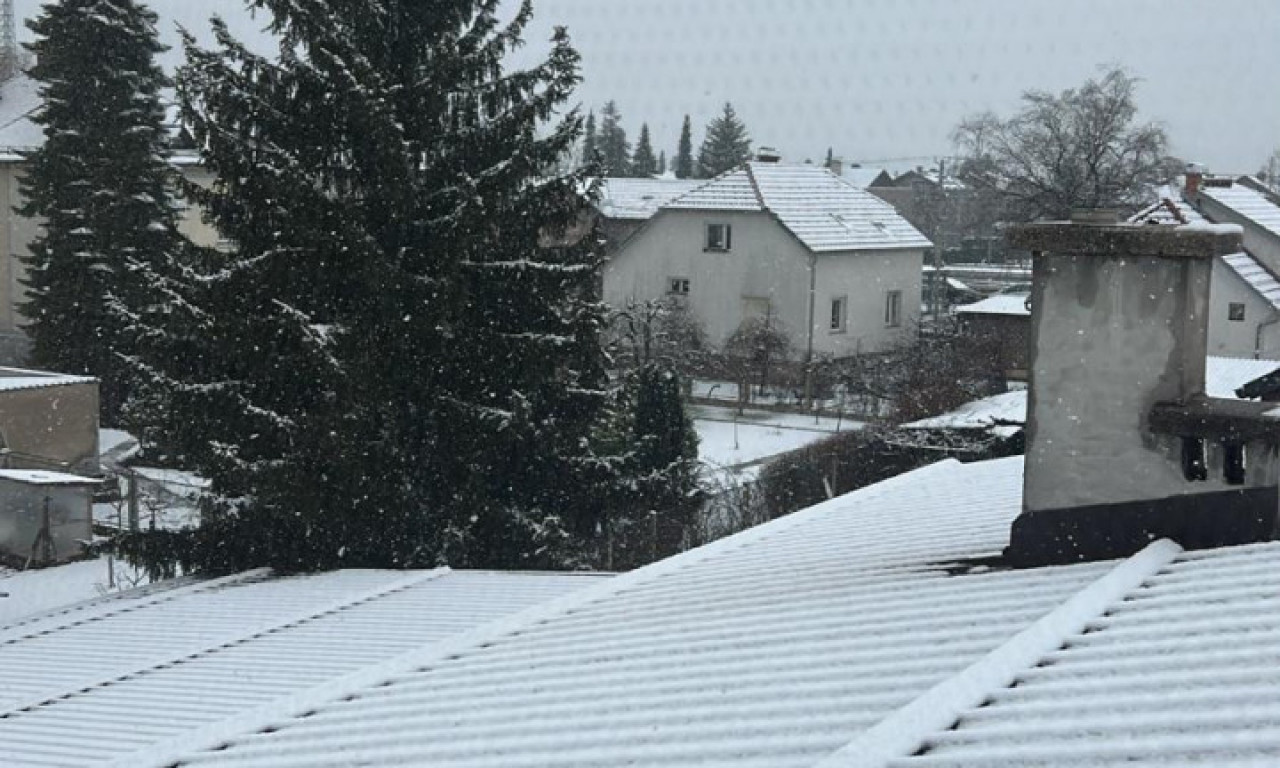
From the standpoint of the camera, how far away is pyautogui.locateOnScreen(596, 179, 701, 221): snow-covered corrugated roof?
1487 inches

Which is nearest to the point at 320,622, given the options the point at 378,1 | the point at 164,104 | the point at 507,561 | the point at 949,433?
the point at 507,561

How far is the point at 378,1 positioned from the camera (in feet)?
41.2

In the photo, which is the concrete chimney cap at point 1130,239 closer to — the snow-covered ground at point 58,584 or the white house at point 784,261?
the snow-covered ground at point 58,584

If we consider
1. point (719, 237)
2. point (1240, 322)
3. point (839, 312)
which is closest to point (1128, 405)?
point (1240, 322)

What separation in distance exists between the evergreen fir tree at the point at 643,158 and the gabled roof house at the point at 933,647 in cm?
4837

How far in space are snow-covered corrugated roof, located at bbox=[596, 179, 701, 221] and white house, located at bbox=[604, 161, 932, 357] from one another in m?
7.67

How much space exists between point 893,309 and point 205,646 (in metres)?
24.6

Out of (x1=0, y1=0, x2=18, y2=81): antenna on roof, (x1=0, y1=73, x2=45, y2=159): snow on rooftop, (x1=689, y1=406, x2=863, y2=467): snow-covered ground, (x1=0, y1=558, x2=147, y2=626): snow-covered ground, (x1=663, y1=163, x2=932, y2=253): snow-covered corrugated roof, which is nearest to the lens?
(x1=0, y1=558, x2=147, y2=626): snow-covered ground

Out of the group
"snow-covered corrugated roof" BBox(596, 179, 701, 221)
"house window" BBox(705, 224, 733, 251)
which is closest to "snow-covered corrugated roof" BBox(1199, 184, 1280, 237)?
"house window" BBox(705, 224, 733, 251)

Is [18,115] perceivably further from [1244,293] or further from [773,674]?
[773,674]

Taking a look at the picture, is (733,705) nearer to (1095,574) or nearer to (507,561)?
(1095,574)

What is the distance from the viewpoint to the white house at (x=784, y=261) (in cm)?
2741

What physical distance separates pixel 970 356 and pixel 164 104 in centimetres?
1478

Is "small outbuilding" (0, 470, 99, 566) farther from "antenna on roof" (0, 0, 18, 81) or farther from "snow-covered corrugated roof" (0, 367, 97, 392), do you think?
"antenna on roof" (0, 0, 18, 81)
